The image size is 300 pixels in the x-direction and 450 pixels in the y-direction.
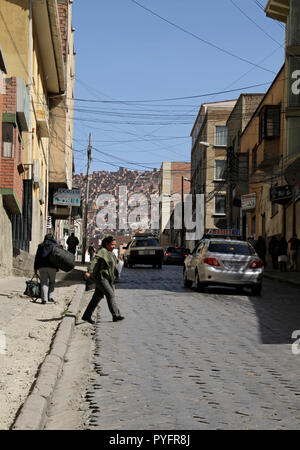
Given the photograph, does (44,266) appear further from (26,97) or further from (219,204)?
(219,204)

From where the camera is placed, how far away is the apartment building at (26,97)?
69.3 feet

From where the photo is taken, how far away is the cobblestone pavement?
19.4ft

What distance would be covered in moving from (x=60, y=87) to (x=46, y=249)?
23.5 meters

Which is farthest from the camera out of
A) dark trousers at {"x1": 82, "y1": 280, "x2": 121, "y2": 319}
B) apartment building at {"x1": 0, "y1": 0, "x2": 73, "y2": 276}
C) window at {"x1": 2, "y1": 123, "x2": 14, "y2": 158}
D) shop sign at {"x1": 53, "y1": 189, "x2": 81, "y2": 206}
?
shop sign at {"x1": 53, "y1": 189, "x2": 81, "y2": 206}

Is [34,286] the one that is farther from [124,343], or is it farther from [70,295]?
[124,343]

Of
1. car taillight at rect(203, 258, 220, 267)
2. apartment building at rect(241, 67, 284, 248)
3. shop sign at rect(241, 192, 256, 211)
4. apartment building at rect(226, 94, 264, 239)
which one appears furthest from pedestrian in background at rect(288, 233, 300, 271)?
car taillight at rect(203, 258, 220, 267)

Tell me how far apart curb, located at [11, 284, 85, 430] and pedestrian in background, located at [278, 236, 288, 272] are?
21429 mm

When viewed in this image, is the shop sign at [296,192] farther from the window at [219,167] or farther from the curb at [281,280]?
the window at [219,167]

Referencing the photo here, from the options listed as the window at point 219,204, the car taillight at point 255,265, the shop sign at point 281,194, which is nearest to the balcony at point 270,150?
the shop sign at point 281,194

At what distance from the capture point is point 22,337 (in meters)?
10.4

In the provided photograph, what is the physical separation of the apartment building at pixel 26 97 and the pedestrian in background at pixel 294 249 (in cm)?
1157

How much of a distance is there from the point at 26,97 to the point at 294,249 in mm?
15547

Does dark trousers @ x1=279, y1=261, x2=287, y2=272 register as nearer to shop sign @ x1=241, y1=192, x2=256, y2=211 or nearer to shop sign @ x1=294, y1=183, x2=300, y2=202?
shop sign @ x1=294, y1=183, x2=300, y2=202

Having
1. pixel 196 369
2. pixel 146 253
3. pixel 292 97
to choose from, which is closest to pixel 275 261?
pixel 146 253
